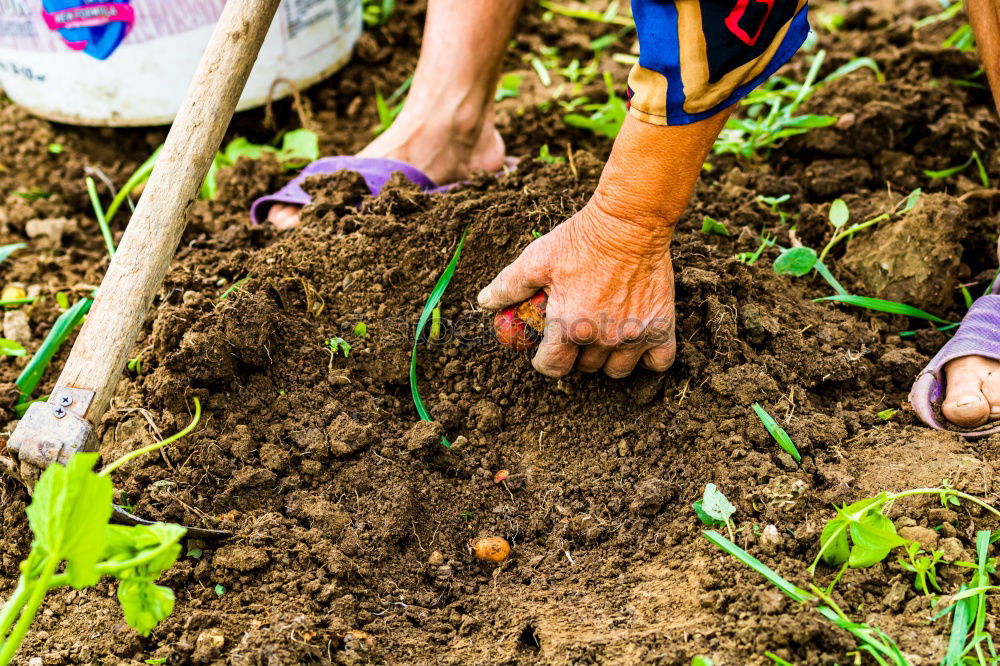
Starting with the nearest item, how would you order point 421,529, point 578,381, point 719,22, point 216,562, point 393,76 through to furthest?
1. point 719,22
2. point 216,562
3. point 421,529
4. point 578,381
5. point 393,76

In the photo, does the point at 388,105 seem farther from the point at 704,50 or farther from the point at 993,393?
the point at 993,393

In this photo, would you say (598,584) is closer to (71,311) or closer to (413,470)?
(413,470)

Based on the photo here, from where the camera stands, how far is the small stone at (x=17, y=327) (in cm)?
212

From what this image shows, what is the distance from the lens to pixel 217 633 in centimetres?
138

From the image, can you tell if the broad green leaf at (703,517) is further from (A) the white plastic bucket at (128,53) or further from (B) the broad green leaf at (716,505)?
(A) the white plastic bucket at (128,53)

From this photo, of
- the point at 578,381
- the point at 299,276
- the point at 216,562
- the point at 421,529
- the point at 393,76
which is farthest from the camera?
the point at 393,76

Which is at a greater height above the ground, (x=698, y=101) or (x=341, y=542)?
(x=698, y=101)

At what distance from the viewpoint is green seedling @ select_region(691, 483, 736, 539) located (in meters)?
1.52

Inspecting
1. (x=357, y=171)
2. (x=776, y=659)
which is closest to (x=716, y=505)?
(x=776, y=659)

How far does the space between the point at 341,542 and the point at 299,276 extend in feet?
2.16

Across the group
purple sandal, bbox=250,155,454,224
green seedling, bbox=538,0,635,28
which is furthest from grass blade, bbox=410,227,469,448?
green seedling, bbox=538,0,635,28

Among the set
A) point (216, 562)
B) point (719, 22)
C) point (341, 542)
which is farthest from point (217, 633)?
point (719, 22)

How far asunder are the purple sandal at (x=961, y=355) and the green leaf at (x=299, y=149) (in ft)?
5.85

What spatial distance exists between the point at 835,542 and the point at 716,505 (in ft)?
0.68
